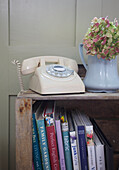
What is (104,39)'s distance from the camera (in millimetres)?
828

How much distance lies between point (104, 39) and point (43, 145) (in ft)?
1.89

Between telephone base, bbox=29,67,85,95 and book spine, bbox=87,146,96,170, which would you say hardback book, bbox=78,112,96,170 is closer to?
book spine, bbox=87,146,96,170

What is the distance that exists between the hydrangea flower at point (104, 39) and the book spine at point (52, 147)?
0.42 meters

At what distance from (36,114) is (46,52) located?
53 centimetres

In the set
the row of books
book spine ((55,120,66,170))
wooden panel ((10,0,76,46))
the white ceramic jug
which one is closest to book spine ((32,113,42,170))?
the row of books

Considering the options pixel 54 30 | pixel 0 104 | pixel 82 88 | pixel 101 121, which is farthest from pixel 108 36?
pixel 0 104

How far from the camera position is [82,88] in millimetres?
835

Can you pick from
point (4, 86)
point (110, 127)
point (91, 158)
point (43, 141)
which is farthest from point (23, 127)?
point (110, 127)

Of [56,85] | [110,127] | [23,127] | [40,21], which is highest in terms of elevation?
[40,21]

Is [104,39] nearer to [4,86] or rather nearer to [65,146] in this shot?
[65,146]

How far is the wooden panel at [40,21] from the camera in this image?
119cm

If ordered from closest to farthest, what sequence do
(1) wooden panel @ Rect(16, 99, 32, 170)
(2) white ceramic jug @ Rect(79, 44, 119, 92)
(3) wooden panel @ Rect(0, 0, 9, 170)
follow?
(1) wooden panel @ Rect(16, 99, 32, 170) → (2) white ceramic jug @ Rect(79, 44, 119, 92) → (3) wooden panel @ Rect(0, 0, 9, 170)

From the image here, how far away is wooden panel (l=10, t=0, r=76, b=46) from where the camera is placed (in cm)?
119

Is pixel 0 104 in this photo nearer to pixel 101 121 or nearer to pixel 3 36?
pixel 3 36
